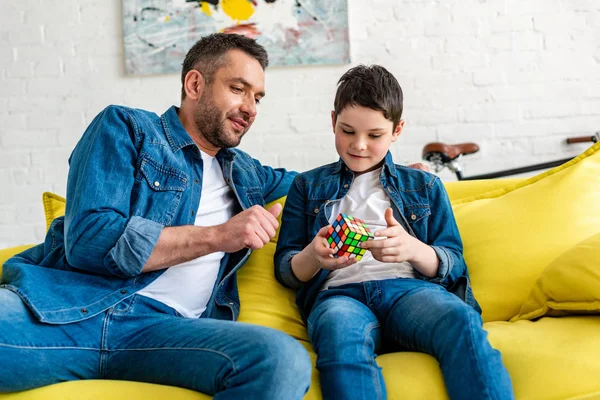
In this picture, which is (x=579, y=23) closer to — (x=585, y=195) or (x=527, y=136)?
(x=527, y=136)

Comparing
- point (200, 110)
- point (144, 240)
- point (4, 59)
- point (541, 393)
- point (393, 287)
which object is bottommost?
point (541, 393)

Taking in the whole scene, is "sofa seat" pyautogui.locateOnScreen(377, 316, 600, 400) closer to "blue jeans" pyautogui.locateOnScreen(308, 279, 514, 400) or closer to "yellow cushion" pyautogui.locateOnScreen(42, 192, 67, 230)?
"blue jeans" pyautogui.locateOnScreen(308, 279, 514, 400)

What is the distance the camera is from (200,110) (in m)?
1.91

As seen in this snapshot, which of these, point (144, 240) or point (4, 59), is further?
point (4, 59)

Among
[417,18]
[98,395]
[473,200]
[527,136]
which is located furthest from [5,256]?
[527,136]

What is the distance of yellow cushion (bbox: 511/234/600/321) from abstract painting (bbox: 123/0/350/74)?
6.11ft

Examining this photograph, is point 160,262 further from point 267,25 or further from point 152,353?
point 267,25

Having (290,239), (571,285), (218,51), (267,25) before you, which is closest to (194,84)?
(218,51)

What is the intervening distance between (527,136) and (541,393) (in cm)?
215

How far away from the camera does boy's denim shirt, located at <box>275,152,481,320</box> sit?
1730mm

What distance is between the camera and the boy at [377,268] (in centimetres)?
134

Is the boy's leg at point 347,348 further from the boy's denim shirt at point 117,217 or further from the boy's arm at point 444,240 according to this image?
the boy's denim shirt at point 117,217

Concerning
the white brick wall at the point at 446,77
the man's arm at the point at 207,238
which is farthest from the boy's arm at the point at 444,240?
the white brick wall at the point at 446,77

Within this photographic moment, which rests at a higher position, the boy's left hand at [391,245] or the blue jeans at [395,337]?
the boy's left hand at [391,245]
